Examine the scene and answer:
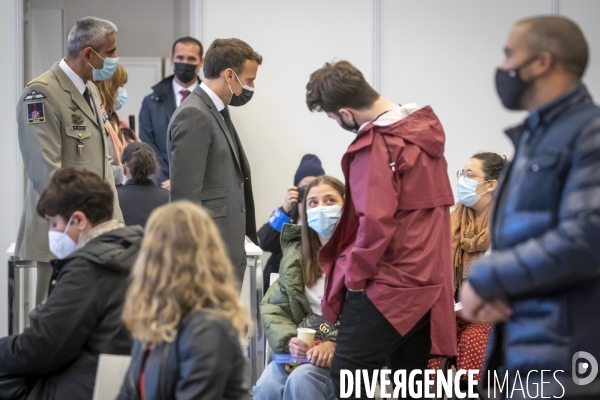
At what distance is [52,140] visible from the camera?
3.22 metres

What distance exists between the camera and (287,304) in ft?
12.1

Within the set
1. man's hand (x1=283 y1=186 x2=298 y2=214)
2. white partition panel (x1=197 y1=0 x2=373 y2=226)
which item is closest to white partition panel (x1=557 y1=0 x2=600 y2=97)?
white partition panel (x1=197 y1=0 x2=373 y2=226)

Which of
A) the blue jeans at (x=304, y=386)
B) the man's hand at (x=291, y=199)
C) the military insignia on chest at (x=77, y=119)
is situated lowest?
the blue jeans at (x=304, y=386)

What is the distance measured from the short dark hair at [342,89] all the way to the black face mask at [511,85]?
83 cm

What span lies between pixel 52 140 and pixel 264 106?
8.66 feet

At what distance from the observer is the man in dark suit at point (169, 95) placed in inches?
211

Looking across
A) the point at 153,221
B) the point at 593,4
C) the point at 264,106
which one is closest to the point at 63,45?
the point at 264,106

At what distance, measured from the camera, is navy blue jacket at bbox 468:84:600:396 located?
1692 mm

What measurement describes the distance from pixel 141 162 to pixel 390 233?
1912 mm

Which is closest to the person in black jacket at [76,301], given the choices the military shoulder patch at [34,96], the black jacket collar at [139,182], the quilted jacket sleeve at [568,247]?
the military shoulder patch at [34,96]

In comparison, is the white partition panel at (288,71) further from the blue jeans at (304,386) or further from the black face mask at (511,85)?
the black face mask at (511,85)

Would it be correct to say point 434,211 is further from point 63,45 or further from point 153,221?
point 63,45

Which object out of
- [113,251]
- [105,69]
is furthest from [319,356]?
[105,69]

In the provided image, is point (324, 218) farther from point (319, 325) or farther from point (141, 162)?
point (141, 162)
